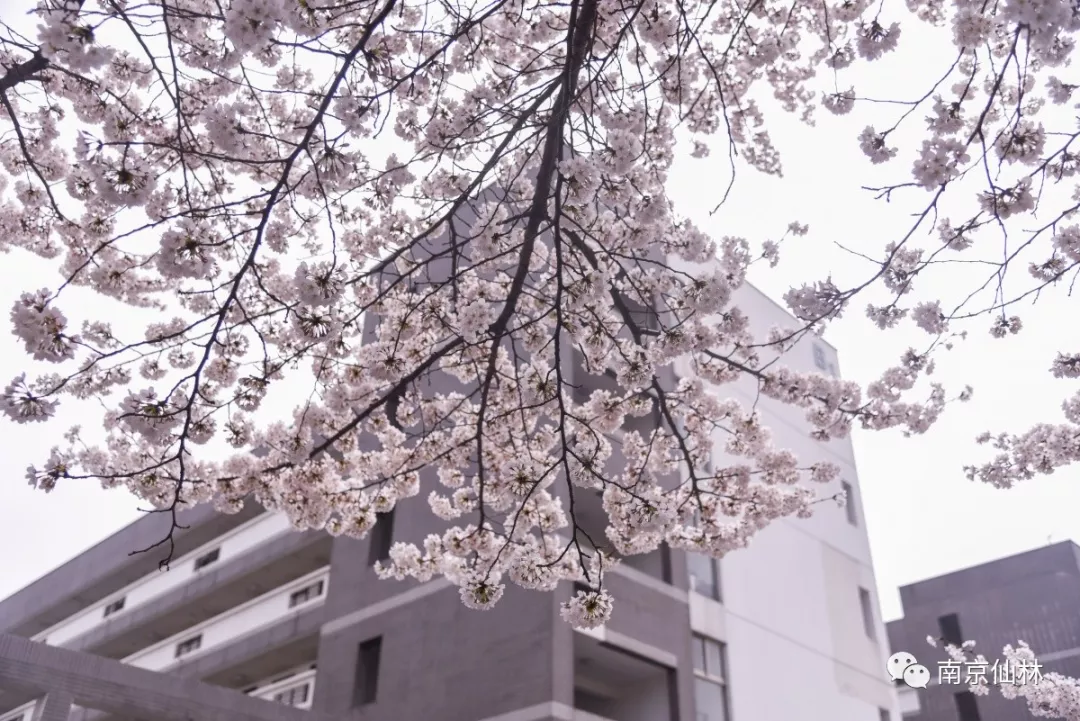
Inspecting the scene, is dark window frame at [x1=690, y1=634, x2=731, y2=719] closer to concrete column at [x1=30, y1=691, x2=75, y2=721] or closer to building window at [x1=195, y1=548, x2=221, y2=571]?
concrete column at [x1=30, y1=691, x2=75, y2=721]

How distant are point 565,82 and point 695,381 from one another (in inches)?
151

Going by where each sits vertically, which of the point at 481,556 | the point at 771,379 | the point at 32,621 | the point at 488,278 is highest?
the point at 32,621

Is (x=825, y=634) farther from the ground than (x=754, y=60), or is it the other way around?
(x=754, y=60)

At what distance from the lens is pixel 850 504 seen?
18.7 metres

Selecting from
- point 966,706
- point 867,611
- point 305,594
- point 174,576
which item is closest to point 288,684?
point 305,594

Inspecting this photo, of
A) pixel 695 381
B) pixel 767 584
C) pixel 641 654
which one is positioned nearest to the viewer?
pixel 695 381

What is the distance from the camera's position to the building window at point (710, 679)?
1312 centimetres

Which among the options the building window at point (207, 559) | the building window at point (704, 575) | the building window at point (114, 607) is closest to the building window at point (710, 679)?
the building window at point (704, 575)

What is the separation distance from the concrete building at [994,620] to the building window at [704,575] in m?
15.9

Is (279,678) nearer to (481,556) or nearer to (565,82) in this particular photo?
(481,556)

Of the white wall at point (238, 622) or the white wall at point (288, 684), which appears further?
the white wall at point (238, 622)

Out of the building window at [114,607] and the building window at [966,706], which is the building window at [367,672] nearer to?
the building window at [114,607]

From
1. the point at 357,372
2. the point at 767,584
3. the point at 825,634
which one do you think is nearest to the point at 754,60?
the point at 357,372

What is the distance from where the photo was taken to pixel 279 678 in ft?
64.2
